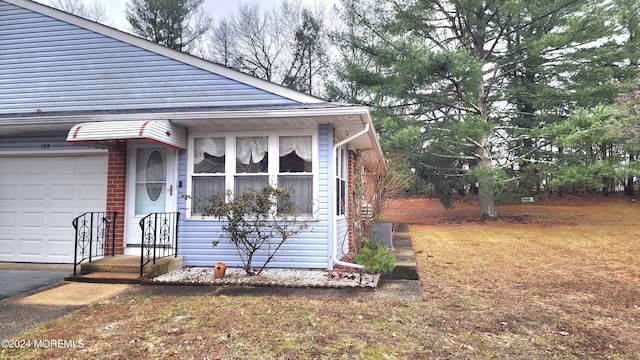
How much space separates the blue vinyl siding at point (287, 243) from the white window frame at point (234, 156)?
0.21 feet

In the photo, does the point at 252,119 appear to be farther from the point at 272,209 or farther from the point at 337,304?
the point at 337,304

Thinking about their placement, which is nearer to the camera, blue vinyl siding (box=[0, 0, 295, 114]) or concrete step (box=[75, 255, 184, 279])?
concrete step (box=[75, 255, 184, 279])

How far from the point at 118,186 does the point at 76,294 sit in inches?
82.1

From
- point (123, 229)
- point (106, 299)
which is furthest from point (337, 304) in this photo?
point (123, 229)

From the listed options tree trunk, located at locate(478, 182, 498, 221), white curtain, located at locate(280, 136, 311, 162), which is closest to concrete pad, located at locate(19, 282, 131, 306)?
white curtain, located at locate(280, 136, 311, 162)

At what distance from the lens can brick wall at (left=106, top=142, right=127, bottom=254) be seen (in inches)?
251

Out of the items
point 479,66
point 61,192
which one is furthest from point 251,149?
point 479,66

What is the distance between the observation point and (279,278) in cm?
556

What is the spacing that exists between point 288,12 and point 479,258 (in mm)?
20318

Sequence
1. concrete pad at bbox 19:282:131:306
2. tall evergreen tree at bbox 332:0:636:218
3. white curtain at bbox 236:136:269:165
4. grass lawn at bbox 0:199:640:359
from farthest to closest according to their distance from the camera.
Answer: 1. tall evergreen tree at bbox 332:0:636:218
2. white curtain at bbox 236:136:269:165
3. concrete pad at bbox 19:282:131:306
4. grass lawn at bbox 0:199:640:359

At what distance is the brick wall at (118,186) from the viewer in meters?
6.37

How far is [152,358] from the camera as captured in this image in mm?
2973

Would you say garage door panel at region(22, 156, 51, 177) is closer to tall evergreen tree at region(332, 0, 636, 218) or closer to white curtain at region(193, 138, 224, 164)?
white curtain at region(193, 138, 224, 164)

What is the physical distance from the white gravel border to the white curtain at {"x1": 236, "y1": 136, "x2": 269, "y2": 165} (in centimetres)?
182
